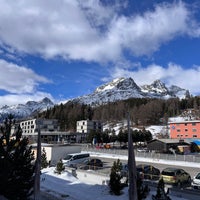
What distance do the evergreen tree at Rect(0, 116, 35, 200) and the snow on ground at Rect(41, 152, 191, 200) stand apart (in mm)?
3575

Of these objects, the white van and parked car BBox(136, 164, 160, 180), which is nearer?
parked car BBox(136, 164, 160, 180)

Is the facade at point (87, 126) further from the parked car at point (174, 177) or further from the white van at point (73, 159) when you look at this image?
the parked car at point (174, 177)

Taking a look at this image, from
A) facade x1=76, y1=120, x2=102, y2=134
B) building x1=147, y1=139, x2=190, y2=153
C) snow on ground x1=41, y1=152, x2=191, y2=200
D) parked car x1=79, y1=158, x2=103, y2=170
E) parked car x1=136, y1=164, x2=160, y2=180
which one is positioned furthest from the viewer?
facade x1=76, y1=120, x2=102, y2=134

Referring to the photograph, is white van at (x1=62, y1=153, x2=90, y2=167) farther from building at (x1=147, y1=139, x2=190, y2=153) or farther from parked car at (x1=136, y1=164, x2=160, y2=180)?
building at (x1=147, y1=139, x2=190, y2=153)

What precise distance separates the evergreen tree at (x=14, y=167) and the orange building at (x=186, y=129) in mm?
70266

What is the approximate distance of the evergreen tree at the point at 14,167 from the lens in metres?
15.5

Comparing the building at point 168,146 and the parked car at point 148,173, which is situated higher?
the building at point 168,146

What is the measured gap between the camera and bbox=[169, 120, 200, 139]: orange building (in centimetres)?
8056

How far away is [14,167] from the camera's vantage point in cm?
1655

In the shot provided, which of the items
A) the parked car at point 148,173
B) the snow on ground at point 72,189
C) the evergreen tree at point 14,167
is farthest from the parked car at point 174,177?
the evergreen tree at point 14,167

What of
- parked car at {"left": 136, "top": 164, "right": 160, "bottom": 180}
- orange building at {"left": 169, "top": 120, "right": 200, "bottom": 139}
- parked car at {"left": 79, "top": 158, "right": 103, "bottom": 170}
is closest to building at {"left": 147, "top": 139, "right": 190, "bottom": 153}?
orange building at {"left": 169, "top": 120, "right": 200, "bottom": 139}

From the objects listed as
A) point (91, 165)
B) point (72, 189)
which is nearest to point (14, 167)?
point (72, 189)

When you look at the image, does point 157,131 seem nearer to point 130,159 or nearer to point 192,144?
point 192,144

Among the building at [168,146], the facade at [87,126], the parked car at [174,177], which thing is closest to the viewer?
the parked car at [174,177]
